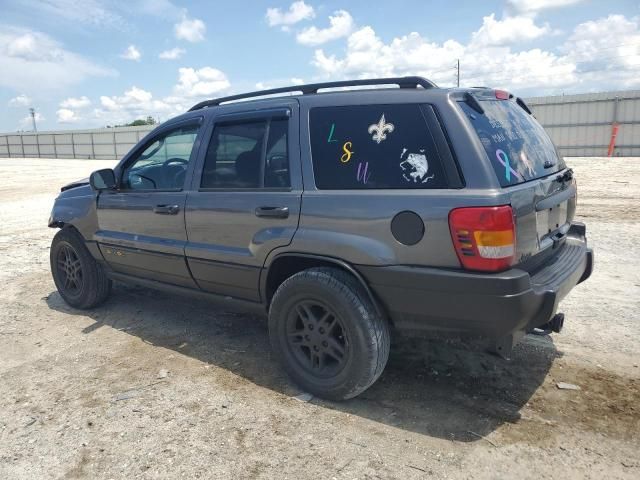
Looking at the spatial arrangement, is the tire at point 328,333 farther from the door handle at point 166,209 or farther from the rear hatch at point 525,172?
the door handle at point 166,209

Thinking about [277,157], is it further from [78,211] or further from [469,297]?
[78,211]

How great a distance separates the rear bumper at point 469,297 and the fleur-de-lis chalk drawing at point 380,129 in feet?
2.53

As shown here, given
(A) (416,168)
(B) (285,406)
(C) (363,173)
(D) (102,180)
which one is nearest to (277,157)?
(C) (363,173)

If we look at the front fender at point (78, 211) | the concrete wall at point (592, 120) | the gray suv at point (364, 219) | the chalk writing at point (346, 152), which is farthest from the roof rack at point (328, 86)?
the concrete wall at point (592, 120)

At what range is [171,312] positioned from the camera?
5.02 m

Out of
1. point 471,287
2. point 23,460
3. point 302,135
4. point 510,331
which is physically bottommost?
point 23,460

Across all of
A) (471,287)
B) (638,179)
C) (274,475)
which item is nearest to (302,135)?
(471,287)

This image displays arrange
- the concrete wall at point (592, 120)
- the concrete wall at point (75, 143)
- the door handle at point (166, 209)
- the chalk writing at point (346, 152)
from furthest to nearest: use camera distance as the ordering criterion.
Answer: the concrete wall at point (75, 143)
the concrete wall at point (592, 120)
the door handle at point (166, 209)
the chalk writing at point (346, 152)

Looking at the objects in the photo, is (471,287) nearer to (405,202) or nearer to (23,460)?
(405,202)

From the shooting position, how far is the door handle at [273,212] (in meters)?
3.31

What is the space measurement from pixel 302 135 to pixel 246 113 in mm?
603

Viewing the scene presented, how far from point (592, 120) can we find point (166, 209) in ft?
86.1

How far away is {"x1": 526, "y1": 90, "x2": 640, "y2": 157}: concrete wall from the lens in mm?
23875

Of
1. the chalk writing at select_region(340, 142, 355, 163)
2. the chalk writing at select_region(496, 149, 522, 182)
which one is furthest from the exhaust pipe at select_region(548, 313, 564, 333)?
the chalk writing at select_region(340, 142, 355, 163)
